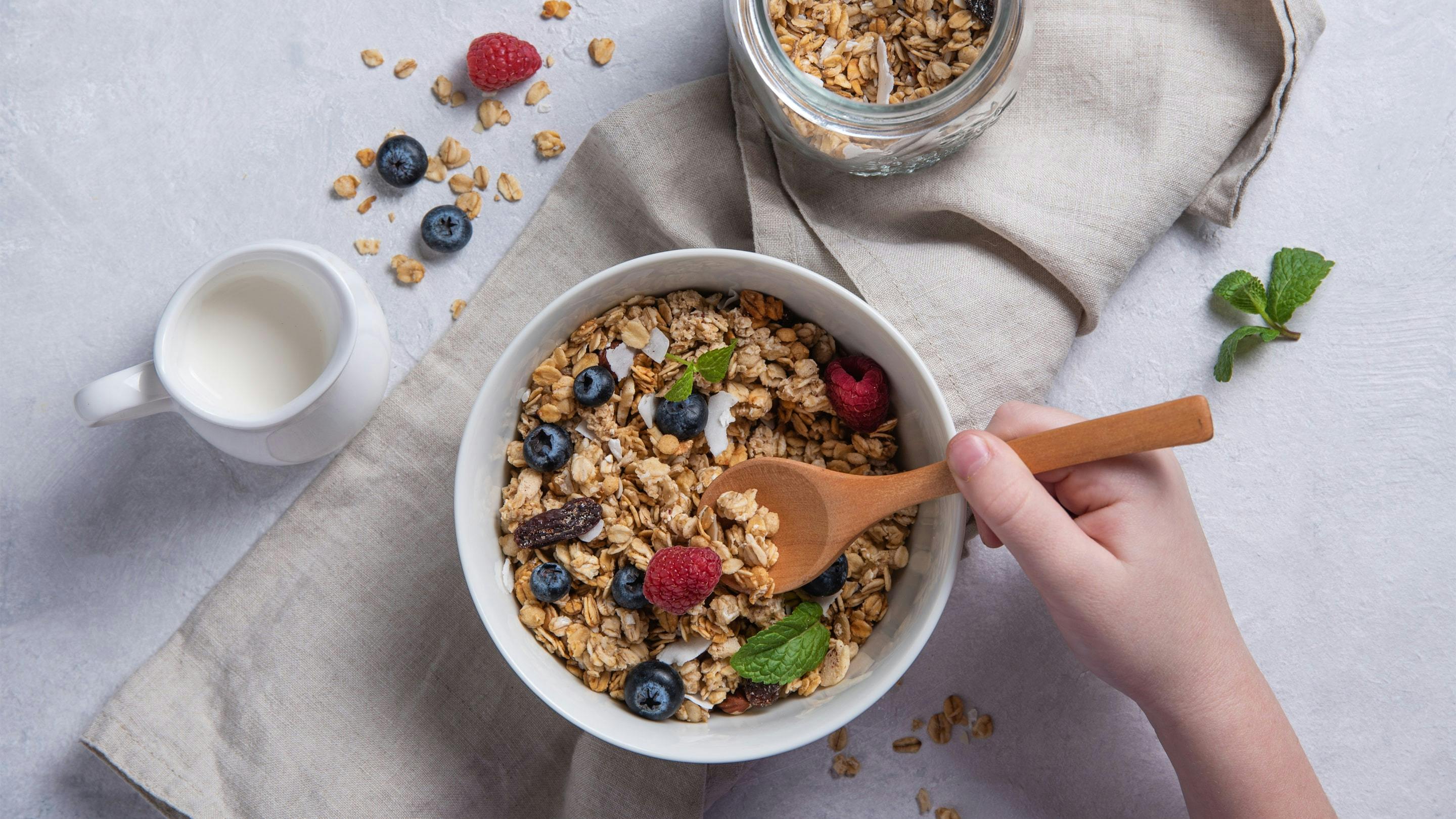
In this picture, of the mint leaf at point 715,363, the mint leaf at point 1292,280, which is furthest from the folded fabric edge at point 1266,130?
the mint leaf at point 715,363

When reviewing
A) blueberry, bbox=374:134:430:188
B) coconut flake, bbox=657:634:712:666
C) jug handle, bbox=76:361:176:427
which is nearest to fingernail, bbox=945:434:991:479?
coconut flake, bbox=657:634:712:666

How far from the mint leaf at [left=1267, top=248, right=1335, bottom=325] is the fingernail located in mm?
667

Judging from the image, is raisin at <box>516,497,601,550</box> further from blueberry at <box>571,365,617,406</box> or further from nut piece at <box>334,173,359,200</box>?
nut piece at <box>334,173,359,200</box>

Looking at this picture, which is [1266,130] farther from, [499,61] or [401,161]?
[401,161]

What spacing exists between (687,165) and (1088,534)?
27.9 inches

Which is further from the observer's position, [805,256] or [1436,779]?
[1436,779]

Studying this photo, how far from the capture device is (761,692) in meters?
1.07

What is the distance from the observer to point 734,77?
4.18 ft

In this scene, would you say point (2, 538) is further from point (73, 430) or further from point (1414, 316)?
point (1414, 316)

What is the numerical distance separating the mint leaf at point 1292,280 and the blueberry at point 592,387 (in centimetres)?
97

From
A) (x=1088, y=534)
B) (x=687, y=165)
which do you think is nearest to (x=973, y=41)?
(x=687, y=165)

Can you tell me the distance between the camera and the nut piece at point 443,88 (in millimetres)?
1346

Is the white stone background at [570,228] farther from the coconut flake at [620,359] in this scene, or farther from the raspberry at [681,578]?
the raspberry at [681,578]

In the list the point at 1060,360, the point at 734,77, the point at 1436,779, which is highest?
the point at 734,77
